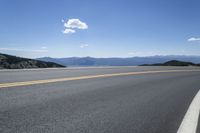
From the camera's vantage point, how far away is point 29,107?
495 cm

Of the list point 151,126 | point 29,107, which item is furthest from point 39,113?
point 151,126

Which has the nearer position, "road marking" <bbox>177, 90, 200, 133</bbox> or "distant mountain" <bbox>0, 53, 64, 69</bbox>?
"road marking" <bbox>177, 90, 200, 133</bbox>

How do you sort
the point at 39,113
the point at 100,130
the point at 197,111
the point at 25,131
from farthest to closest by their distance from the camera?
the point at 197,111, the point at 39,113, the point at 100,130, the point at 25,131

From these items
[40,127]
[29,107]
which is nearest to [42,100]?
[29,107]

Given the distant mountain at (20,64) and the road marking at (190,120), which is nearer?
the road marking at (190,120)

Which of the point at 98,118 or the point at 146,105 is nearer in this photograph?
the point at 98,118

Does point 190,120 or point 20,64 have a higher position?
point 20,64

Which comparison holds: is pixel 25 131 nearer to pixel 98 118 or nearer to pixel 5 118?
pixel 5 118

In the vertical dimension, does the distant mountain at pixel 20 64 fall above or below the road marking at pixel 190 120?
above

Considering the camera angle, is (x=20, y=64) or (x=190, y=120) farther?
(x=20, y=64)

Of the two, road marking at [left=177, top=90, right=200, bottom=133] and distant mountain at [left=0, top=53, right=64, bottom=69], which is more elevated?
distant mountain at [left=0, top=53, right=64, bottom=69]

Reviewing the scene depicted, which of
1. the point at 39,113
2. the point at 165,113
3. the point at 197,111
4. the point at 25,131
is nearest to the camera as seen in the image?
the point at 25,131

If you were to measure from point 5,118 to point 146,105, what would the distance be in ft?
10.1

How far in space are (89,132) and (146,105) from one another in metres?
2.73
